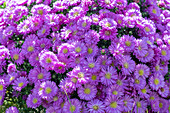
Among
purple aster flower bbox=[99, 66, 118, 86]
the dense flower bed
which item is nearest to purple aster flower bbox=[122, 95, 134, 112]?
the dense flower bed

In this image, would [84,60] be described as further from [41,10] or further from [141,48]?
[41,10]

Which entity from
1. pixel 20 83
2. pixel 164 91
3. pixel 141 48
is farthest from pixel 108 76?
pixel 20 83

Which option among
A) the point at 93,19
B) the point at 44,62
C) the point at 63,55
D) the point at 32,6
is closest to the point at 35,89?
the point at 44,62

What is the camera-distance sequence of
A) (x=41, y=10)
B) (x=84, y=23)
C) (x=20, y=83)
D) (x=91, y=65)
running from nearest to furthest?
1. (x=91, y=65)
2. (x=20, y=83)
3. (x=84, y=23)
4. (x=41, y=10)

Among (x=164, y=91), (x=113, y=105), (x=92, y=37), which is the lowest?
(x=164, y=91)

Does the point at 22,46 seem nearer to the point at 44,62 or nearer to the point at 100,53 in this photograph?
the point at 44,62

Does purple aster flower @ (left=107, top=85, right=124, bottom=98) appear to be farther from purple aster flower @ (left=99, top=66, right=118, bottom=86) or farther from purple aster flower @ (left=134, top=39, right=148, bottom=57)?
purple aster flower @ (left=134, top=39, right=148, bottom=57)

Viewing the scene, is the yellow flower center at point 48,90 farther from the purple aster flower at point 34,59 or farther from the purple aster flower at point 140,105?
the purple aster flower at point 140,105
